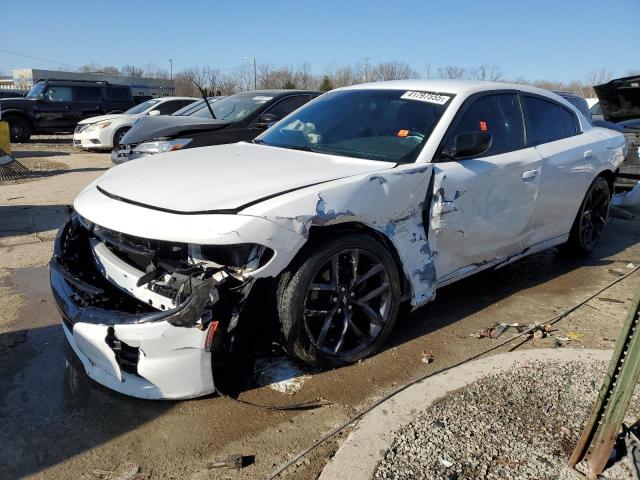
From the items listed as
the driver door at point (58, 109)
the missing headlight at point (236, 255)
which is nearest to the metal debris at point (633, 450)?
the missing headlight at point (236, 255)

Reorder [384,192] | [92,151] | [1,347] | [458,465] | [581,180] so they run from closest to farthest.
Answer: [458,465]
[384,192]
[1,347]
[581,180]
[92,151]

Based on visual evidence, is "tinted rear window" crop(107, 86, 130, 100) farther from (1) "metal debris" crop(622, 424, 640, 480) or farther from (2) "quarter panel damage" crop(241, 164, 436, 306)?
(1) "metal debris" crop(622, 424, 640, 480)

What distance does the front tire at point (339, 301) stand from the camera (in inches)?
113

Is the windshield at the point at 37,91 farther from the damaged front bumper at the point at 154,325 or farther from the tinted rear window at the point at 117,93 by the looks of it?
the damaged front bumper at the point at 154,325

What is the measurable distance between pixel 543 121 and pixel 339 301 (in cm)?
265

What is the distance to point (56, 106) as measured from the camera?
1711 cm

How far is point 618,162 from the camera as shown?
18.3ft

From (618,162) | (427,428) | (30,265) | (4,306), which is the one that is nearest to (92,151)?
(30,265)

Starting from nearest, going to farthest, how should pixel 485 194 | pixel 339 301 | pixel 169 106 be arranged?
pixel 339 301 → pixel 485 194 → pixel 169 106

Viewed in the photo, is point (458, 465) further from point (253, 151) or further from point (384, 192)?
point (253, 151)

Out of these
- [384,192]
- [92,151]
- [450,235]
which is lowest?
[92,151]

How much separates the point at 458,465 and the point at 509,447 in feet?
0.95

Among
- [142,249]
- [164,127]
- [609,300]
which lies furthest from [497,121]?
[164,127]

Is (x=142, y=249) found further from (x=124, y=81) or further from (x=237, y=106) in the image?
(x=124, y=81)
